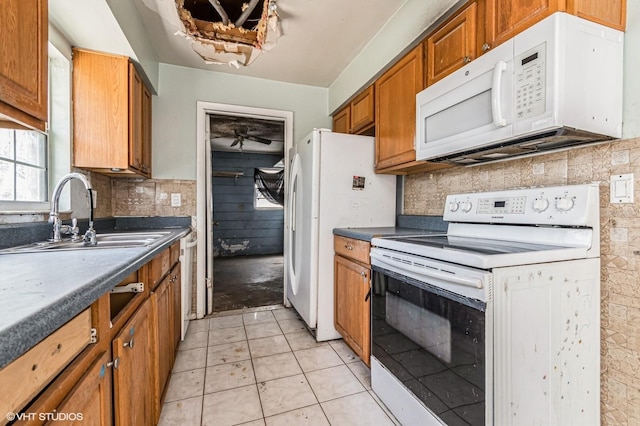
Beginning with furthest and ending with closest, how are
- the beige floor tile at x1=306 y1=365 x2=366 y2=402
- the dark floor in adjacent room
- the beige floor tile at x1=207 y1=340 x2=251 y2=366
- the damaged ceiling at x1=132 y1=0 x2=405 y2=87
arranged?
the dark floor in adjacent room < the beige floor tile at x1=207 y1=340 x2=251 y2=366 < the damaged ceiling at x1=132 y1=0 x2=405 y2=87 < the beige floor tile at x1=306 y1=365 x2=366 y2=402

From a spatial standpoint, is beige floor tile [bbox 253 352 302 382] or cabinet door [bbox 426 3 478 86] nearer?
cabinet door [bbox 426 3 478 86]

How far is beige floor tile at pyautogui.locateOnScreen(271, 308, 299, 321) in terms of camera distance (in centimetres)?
290

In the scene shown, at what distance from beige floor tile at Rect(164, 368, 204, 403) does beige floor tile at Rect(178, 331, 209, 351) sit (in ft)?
1.20

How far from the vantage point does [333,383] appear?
182 cm

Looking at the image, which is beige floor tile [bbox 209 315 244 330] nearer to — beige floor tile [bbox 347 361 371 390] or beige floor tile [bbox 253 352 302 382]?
beige floor tile [bbox 253 352 302 382]

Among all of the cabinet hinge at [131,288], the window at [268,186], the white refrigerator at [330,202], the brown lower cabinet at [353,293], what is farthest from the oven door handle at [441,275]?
the window at [268,186]

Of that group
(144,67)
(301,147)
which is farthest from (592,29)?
(144,67)

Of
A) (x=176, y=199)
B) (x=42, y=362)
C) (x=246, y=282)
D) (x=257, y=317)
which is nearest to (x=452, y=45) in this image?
(x=42, y=362)

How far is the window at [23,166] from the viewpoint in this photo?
1.54 meters

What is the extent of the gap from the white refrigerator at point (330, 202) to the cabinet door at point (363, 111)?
241 millimetres

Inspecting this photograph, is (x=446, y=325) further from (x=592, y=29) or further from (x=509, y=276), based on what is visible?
(x=592, y=29)

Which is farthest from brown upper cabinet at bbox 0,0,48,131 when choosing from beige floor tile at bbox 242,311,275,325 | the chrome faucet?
beige floor tile at bbox 242,311,275,325

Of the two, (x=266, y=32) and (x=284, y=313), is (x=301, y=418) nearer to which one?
(x=284, y=313)

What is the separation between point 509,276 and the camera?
0.98 meters
